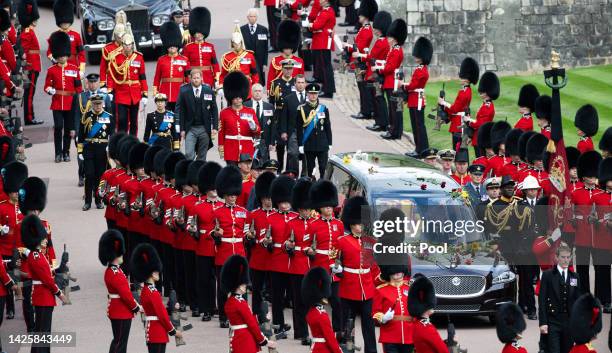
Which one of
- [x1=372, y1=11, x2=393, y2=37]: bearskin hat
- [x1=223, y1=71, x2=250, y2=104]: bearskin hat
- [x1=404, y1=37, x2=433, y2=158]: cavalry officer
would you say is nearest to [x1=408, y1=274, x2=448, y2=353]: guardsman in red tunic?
[x1=223, y1=71, x2=250, y2=104]: bearskin hat

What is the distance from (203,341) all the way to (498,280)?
311 centimetres

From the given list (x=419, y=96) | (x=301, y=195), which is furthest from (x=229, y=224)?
(x=419, y=96)

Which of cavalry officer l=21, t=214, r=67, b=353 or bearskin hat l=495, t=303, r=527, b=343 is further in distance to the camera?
cavalry officer l=21, t=214, r=67, b=353

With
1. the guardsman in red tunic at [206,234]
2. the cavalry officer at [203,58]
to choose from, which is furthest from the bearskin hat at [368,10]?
the guardsman in red tunic at [206,234]

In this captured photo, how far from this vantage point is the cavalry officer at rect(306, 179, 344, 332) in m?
19.1

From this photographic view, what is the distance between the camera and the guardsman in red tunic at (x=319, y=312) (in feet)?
54.4

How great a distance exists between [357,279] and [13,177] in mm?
4076

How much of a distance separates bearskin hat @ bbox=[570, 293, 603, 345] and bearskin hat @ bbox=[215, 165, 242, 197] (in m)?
4.60

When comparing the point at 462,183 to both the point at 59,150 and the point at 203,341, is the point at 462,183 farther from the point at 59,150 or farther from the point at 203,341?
the point at 59,150

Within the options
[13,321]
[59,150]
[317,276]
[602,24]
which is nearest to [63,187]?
[59,150]

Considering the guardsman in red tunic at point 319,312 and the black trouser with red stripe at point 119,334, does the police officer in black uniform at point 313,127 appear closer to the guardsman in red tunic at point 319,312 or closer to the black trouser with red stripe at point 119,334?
the black trouser with red stripe at point 119,334

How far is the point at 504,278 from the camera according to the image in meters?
19.8

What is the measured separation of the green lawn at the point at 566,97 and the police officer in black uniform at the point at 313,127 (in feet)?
14.2

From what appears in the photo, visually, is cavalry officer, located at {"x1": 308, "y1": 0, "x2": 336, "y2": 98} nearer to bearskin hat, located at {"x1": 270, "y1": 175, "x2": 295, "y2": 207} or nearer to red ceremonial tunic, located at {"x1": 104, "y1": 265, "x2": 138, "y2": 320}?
bearskin hat, located at {"x1": 270, "y1": 175, "x2": 295, "y2": 207}
